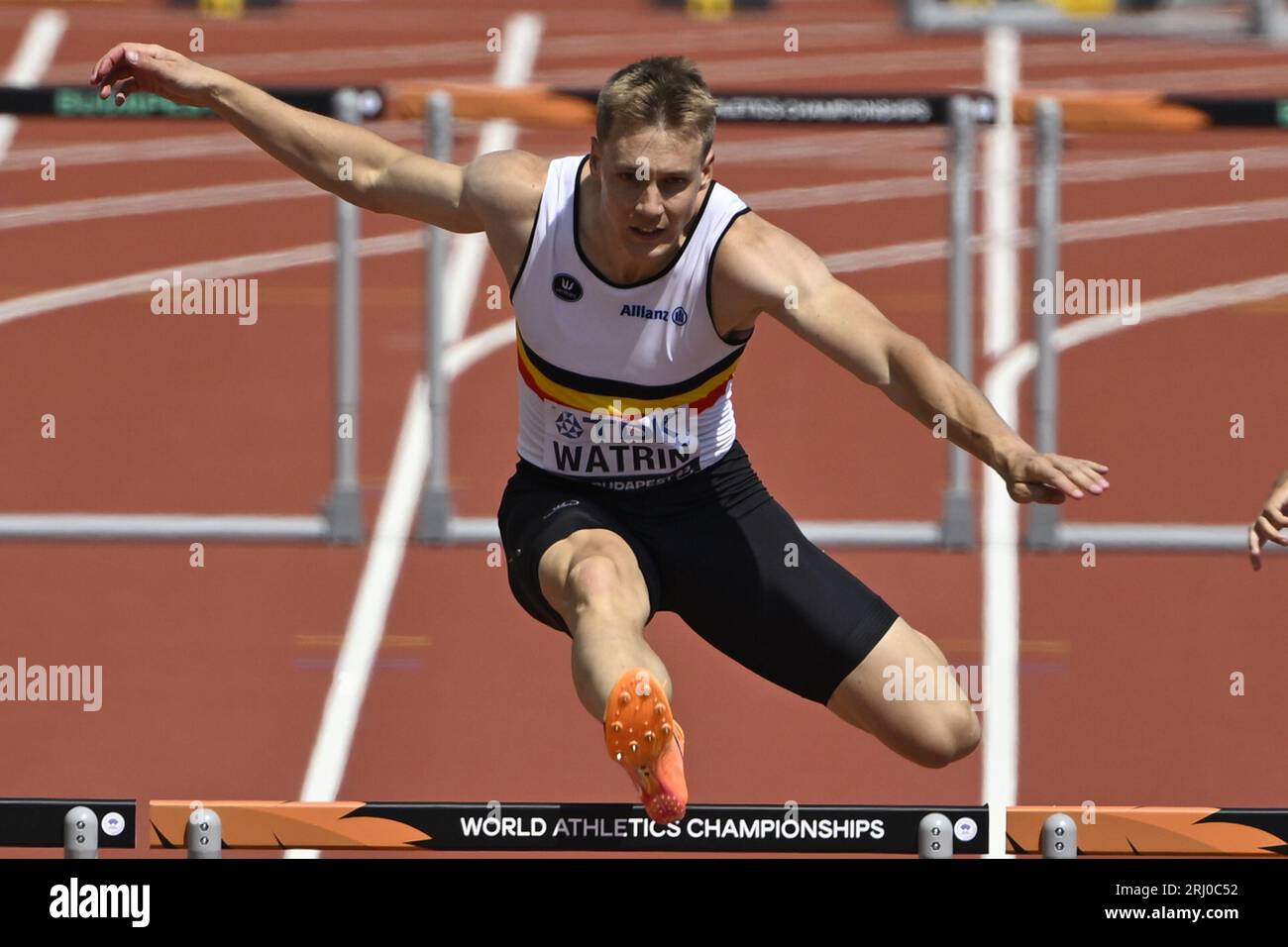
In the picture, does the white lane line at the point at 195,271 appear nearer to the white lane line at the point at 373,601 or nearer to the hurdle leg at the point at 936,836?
the white lane line at the point at 373,601

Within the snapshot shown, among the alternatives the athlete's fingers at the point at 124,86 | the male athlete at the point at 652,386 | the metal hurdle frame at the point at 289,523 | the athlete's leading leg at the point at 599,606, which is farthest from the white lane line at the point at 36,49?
the athlete's leading leg at the point at 599,606

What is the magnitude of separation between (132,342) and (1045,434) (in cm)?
547

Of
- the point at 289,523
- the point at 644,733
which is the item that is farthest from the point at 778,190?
the point at 644,733

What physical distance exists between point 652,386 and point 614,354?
15 cm

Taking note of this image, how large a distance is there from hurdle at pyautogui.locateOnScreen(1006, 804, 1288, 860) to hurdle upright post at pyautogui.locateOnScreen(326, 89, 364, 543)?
16.1ft

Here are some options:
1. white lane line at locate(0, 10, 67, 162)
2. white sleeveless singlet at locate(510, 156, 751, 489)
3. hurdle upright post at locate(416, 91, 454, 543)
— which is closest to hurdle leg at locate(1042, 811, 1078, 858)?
white sleeveless singlet at locate(510, 156, 751, 489)

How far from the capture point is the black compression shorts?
634cm

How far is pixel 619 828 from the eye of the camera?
5.93 meters

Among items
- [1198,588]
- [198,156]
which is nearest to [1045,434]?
[1198,588]

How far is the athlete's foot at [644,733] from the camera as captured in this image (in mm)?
5270

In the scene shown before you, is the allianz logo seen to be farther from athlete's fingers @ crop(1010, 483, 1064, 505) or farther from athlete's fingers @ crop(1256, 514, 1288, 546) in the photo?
athlete's fingers @ crop(1256, 514, 1288, 546)

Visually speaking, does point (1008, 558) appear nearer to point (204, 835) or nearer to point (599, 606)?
point (599, 606)

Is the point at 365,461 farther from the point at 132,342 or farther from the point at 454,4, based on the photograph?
the point at 454,4

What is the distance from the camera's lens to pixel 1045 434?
10.2m
